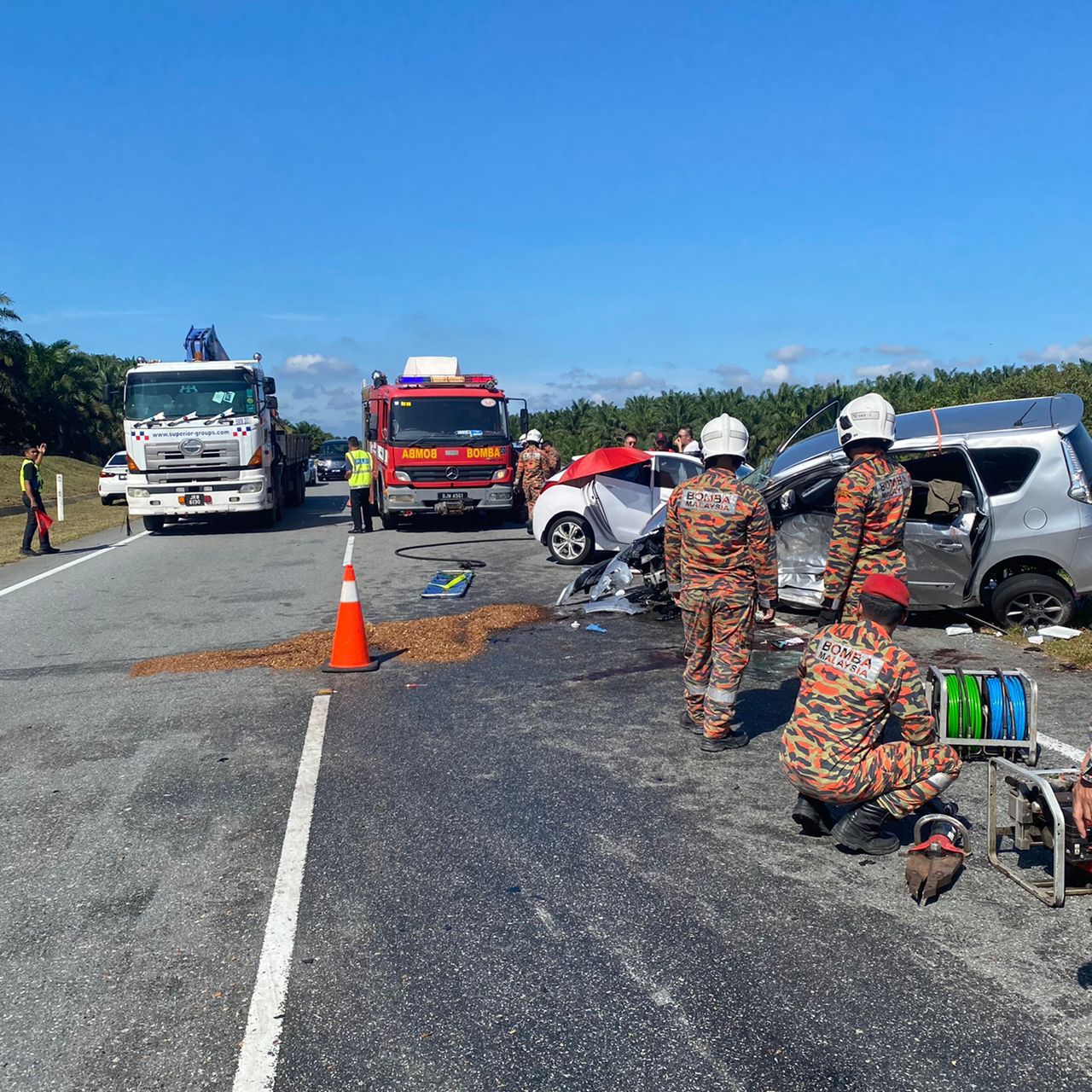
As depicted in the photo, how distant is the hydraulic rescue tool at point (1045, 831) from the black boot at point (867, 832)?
1.36ft

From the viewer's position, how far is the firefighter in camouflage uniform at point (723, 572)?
6.16 meters

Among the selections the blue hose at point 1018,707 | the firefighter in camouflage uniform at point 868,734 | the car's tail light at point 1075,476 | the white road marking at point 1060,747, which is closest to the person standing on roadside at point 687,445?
the car's tail light at point 1075,476

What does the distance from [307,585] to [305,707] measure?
6.07 metres

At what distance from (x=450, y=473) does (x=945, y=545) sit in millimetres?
11513

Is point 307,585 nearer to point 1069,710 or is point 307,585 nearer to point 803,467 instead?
point 803,467

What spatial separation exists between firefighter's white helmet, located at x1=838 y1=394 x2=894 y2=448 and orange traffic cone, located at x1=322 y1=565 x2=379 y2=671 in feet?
12.8

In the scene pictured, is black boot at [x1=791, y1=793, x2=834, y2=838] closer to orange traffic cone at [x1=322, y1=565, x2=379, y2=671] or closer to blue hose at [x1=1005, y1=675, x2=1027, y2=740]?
blue hose at [x1=1005, y1=675, x2=1027, y2=740]

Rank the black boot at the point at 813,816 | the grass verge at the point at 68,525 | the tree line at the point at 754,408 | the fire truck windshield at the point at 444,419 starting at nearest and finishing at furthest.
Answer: the black boot at the point at 813,816
the grass verge at the point at 68,525
the fire truck windshield at the point at 444,419
the tree line at the point at 754,408

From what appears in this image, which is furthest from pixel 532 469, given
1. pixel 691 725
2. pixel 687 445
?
pixel 691 725

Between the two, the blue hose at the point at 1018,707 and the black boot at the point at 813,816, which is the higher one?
the blue hose at the point at 1018,707

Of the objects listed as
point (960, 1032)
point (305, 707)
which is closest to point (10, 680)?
point (305, 707)

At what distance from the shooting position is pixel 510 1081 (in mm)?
3094

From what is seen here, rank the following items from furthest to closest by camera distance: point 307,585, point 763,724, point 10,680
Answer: point 307,585 → point 10,680 → point 763,724

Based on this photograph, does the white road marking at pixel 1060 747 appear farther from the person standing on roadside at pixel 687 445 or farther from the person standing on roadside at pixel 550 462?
the person standing on roadside at pixel 550 462
